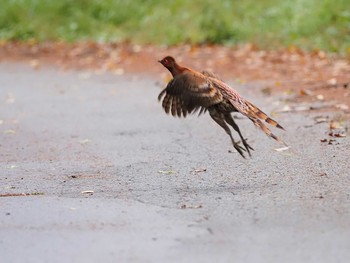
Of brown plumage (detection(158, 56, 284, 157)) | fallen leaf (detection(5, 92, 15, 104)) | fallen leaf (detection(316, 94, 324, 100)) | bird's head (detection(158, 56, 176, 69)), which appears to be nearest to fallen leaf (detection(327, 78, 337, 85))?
fallen leaf (detection(316, 94, 324, 100))

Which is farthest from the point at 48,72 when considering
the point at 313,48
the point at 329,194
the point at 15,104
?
the point at 329,194

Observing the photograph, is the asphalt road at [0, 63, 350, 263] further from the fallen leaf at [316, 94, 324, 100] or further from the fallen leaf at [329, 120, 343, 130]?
the fallen leaf at [316, 94, 324, 100]

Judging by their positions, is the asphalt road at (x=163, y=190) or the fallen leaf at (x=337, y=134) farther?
the fallen leaf at (x=337, y=134)

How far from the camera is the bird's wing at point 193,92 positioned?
7.61m

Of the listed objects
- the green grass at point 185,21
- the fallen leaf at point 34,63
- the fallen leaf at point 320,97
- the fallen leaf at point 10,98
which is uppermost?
the green grass at point 185,21

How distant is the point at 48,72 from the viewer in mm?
17531

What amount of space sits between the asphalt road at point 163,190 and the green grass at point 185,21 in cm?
598

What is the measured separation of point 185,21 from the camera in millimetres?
21109

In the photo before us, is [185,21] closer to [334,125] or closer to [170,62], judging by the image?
[334,125]

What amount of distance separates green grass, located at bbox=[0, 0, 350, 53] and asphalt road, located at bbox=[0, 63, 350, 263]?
5.98 metres

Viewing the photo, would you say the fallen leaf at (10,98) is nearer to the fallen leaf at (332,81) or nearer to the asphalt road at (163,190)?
the asphalt road at (163,190)

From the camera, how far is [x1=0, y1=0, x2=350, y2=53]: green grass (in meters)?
18.4

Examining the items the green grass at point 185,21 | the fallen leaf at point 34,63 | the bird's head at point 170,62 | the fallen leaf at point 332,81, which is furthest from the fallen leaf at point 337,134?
the fallen leaf at point 34,63

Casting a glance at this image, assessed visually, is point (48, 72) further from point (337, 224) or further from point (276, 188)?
point (337, 224)
